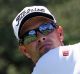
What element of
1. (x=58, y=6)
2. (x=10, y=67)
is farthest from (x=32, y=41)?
(x=58, y=6)

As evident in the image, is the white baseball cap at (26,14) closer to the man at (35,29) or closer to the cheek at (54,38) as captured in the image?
the man at (35,29)

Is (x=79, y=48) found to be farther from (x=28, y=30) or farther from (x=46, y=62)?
(x=28, y=30)

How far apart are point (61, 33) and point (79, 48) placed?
0.89 meters

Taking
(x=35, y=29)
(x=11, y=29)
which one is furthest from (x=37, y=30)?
(x=11, y=29)

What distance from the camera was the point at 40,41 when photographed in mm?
2982

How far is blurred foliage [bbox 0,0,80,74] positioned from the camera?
12202mm

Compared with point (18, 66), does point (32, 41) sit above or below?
above

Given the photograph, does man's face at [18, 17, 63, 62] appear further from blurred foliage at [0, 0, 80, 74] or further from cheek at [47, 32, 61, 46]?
blurred foliage at [0, 0, 80, 74]

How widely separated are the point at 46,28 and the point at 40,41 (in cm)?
10

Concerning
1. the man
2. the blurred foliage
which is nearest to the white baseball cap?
the man

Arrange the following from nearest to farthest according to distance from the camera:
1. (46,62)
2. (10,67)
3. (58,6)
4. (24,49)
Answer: (46,62) → (24,49) → (10,67) → (58,6)

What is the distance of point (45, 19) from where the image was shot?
311 centimetres

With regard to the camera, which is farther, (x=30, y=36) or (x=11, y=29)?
(x=11, y=29)

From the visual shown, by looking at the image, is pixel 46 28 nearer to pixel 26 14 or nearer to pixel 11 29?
pixel 26 14
